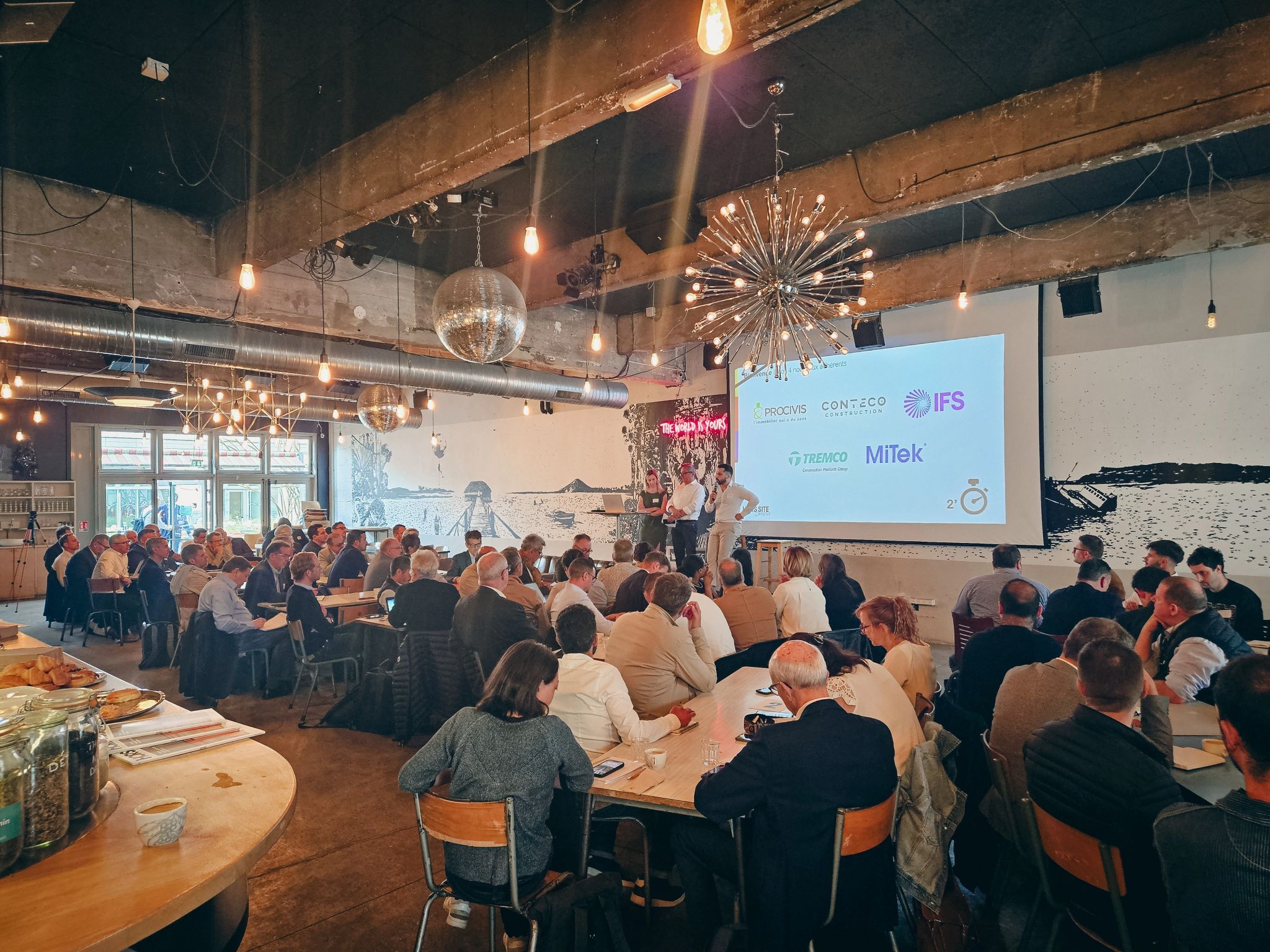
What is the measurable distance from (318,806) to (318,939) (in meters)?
1.33

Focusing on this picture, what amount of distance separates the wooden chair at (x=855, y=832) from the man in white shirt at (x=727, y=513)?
5865mm

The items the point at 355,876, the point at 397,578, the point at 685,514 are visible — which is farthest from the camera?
the point at 685,514

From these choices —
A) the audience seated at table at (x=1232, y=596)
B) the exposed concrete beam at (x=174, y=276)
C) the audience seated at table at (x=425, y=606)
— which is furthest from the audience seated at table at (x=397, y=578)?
the audience seated at table at (x=1232, y=596)

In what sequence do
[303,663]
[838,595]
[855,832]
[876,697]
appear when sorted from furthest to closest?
[303,663] < [838,595] < [876,697] < [855,832]

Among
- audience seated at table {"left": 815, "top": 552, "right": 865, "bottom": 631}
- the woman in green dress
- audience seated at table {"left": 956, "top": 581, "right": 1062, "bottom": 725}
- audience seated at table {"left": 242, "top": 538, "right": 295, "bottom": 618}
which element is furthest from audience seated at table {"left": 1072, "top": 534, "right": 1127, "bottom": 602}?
audience seated at table {"left": 242, "top": 538, "right": 295, "bottom": 618}

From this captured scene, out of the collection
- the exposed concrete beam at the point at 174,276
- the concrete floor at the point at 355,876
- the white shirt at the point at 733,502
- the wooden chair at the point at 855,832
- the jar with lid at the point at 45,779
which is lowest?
the concrete floor at the point at 355,876

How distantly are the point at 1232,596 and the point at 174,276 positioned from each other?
27.3 ft

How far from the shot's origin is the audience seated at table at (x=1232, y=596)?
455 cm

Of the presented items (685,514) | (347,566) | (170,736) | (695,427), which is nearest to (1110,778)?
(170,736)

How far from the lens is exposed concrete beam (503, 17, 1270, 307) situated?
12.4 ft

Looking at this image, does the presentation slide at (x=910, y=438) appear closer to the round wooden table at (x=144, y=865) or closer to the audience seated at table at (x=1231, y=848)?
the audience seated at table at (x=1231, y=848)

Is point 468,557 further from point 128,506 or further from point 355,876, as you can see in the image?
point 128,506

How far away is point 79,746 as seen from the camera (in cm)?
179

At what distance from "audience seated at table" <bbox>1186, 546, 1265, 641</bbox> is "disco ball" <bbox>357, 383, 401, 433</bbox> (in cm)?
716
